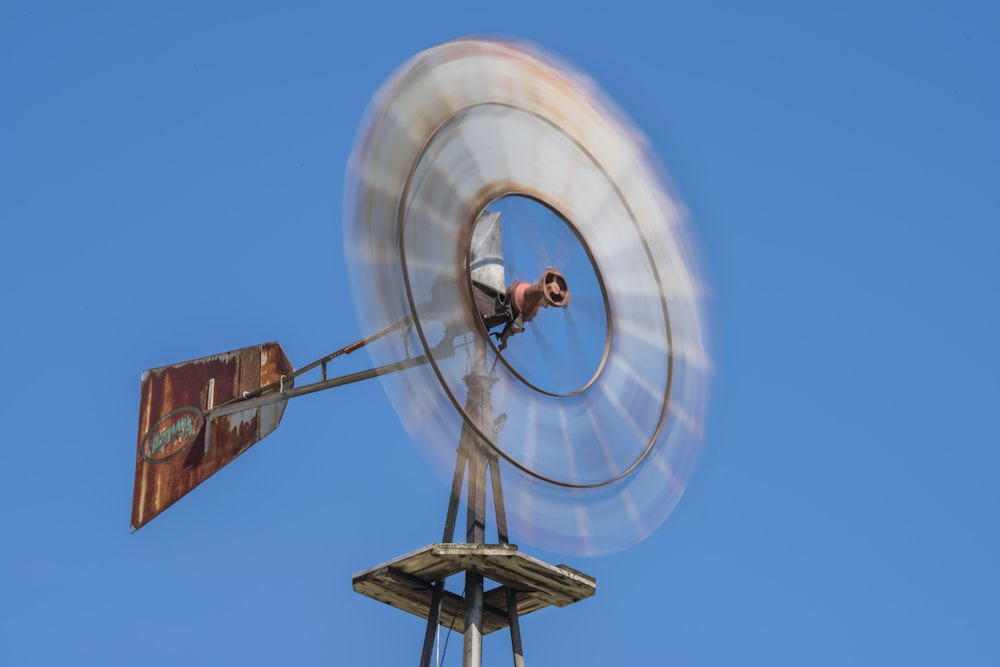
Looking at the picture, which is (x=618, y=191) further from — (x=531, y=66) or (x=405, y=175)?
(x=405, y=175)

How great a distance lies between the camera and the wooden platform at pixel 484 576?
38.0 ft

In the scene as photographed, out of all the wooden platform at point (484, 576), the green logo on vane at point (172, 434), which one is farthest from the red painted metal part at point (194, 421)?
the wooden platform at point (484, 576)

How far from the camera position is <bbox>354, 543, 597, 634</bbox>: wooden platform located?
1159 centimetres

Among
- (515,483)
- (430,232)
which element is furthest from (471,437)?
(430,232)

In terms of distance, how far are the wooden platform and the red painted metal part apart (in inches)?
102

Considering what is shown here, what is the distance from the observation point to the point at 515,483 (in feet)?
38.0

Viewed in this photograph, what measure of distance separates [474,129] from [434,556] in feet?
11.0

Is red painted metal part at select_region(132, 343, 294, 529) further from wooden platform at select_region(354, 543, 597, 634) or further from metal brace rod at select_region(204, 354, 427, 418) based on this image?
wooden platform at select_region(354, 543, 597, 634)

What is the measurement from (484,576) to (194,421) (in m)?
3.53

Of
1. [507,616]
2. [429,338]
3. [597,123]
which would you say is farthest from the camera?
[597,123]

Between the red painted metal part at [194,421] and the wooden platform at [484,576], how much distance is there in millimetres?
2588

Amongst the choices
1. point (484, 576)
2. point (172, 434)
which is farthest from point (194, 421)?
point (484, 576)

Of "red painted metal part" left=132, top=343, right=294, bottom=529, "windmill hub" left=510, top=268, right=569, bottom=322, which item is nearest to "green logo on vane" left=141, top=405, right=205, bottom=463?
"red painted metal part" left=132, top=343, right=294, bottom=529

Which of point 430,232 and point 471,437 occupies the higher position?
point 430,232
